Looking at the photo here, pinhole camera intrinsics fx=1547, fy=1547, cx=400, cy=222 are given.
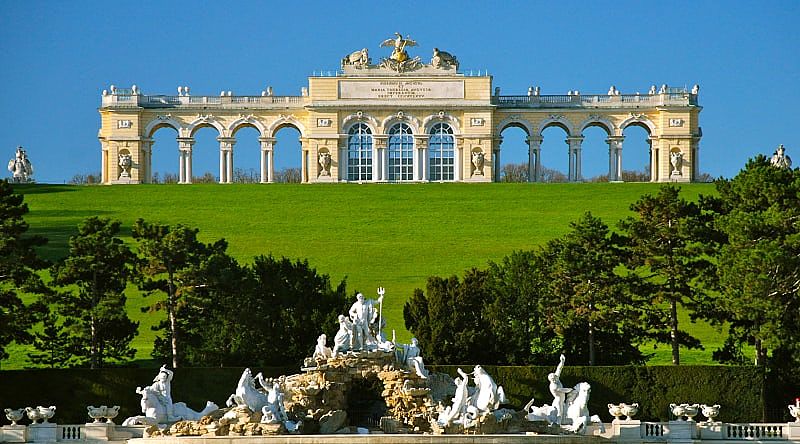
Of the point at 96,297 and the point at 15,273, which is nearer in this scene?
the point at 15,273

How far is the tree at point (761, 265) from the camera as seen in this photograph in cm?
4281

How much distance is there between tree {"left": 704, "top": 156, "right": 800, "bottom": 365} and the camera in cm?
4281

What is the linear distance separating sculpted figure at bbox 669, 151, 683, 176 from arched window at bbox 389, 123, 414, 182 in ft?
48.2

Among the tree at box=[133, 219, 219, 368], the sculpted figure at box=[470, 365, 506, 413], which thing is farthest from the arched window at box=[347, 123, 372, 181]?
the sculpted figure at box=[470, 365, 506, 413]

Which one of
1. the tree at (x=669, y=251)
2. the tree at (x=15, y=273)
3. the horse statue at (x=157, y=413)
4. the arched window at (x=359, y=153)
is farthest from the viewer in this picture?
the arched window at (x=359, y=153)

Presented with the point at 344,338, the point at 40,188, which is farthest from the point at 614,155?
the point at 344,338

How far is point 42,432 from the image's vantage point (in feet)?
124

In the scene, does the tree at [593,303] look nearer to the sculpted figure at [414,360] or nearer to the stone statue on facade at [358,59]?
the sculpted figure at [414,360]

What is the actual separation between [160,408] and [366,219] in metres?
31.7

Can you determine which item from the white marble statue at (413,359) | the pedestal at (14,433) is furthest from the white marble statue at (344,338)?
the pedestal at (14,433)

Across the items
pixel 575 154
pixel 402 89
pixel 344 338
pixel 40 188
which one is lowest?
pixel 344 338

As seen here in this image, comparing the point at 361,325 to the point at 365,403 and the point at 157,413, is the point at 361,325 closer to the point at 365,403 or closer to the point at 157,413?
the point at 365,403

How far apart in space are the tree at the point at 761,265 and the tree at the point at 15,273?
19.8 metres

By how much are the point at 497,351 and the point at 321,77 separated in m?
43.6
